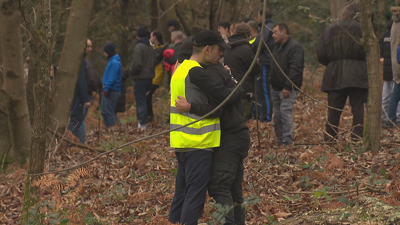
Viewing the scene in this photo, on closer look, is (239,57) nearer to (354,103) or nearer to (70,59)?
(354,103)

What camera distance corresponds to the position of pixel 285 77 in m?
7.18

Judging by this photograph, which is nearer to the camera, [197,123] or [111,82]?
[197,123]

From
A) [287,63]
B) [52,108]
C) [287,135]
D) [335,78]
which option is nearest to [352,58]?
[335,78]

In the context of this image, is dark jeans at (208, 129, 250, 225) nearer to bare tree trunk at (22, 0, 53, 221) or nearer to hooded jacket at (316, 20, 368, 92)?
bare tree trunk at (22, 0, 53, 221)

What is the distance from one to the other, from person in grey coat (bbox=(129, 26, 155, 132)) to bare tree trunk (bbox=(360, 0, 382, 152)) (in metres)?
5.53

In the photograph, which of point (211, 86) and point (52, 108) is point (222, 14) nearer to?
point (52, 108)

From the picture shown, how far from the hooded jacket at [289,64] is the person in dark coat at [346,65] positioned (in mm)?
344

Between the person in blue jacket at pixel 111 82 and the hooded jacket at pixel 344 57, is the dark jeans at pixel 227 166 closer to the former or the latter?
the hooded jacket at pixel 344 57

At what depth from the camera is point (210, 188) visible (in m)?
3.98

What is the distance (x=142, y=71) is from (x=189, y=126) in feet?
21.9

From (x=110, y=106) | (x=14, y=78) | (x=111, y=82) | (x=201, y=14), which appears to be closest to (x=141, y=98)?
(x=111, y=82)

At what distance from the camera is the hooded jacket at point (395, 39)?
298 inches

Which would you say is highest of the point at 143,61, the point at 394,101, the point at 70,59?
the point at 143,61

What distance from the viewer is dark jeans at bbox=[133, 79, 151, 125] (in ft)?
33.9
